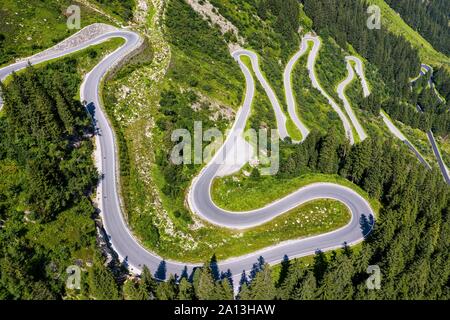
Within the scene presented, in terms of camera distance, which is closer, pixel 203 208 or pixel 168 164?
pixel 203 208

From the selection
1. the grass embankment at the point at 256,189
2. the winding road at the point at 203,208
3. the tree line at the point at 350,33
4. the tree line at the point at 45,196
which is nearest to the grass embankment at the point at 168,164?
the winding road at the point at 203,208

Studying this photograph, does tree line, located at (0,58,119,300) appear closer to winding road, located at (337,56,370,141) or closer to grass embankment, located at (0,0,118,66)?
grass embankment, located at (0,0,118,66)

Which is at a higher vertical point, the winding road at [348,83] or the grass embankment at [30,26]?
the grass embankment at [30,26]

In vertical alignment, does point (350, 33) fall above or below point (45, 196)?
above

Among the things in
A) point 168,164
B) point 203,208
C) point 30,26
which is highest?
point 30,26

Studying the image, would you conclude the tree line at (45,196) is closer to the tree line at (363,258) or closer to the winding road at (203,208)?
the winding road at (203,208)

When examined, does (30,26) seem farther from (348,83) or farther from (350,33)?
(350,33)

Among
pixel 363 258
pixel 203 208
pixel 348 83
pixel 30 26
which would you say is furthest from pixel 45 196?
pixel 348 83
